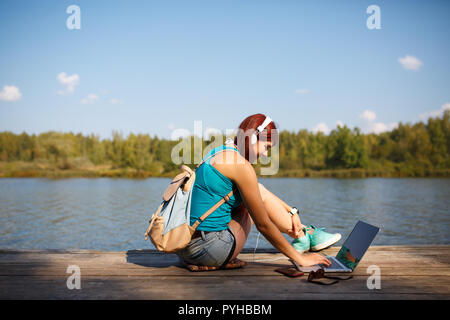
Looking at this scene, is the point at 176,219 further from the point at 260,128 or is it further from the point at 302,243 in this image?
the point at 302,243

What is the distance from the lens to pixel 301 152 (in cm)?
5344

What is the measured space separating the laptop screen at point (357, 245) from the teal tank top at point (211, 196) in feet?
2.69

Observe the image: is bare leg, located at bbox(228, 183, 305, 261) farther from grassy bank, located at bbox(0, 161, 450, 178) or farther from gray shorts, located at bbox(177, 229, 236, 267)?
grassy bank, located at bbox(0, 161, 450, 178)

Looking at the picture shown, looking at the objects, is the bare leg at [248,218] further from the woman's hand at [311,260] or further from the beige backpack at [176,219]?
the woman's hand at [311,260]

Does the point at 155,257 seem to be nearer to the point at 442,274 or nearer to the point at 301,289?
the point at 301,289

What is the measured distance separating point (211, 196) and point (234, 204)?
6.7 inches

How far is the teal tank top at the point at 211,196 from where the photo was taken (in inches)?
88.6

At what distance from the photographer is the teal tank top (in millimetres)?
2250

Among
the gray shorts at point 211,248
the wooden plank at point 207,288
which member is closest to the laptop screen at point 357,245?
the wooden plank at point 207,288

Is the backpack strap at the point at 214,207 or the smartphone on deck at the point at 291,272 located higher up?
the backpack strap at the point at 214,207

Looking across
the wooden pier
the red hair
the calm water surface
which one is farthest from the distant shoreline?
the red hair
